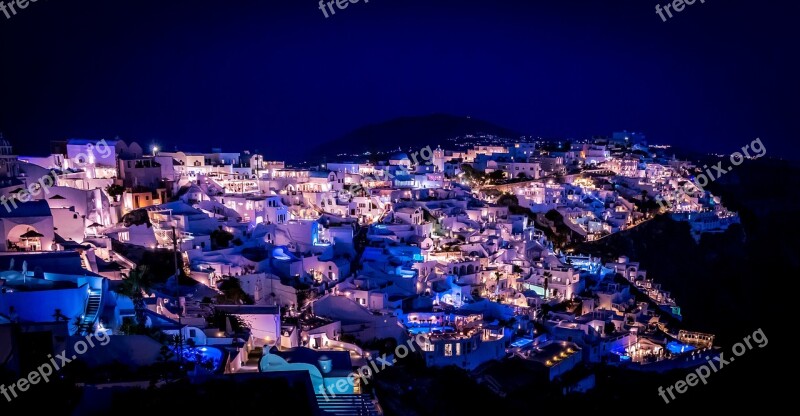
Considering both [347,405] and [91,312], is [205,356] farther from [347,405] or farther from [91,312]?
[91,312]

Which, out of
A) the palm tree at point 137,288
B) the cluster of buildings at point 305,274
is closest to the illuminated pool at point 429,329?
the cluster of buildings at point 305,274

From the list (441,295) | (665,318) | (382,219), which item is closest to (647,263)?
(665,318)

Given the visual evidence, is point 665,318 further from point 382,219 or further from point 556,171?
point 556,171

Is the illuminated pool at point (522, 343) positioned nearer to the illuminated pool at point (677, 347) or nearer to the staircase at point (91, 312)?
the illuminated pool at point (677, 347)

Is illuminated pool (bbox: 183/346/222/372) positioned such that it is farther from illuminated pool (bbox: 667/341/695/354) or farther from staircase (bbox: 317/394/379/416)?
illuminated pool (bbox: 667/341/695/354)

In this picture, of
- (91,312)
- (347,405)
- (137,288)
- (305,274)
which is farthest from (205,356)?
(305,274)

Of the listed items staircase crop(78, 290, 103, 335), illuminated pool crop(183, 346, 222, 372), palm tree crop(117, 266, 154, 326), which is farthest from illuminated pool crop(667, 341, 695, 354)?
staircase crop(78, 290, 103, 335)
